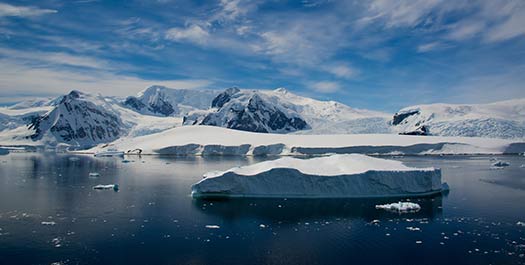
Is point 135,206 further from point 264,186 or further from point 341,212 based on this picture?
point 341,212

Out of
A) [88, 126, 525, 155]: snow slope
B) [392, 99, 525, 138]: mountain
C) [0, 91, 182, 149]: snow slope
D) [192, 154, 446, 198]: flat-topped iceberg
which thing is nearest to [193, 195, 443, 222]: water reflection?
[192, 154, 446, 198]: flat-topped iceberg

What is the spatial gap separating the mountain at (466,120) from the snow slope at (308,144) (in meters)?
14.4

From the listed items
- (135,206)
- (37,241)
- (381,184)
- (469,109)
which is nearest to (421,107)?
(469,109)

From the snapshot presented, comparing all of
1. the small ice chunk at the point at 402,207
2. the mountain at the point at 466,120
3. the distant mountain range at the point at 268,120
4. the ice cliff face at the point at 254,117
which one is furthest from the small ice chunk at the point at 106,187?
the ice cliff face at the point at 254,117

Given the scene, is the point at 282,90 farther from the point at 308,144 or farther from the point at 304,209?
the point at 304,209

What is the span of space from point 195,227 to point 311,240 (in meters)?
4.42

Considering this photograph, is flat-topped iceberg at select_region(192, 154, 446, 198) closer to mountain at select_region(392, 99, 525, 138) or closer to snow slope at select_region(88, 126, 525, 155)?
snow slope at select_region(88, 126, 525, 155)

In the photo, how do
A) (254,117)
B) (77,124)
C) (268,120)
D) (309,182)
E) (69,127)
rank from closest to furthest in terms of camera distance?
(309,182) → (69,127) → (77,124) → (254,117) → (268,120)

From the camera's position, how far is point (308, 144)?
197 ft

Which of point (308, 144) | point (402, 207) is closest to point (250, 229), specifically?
point (402, 207)

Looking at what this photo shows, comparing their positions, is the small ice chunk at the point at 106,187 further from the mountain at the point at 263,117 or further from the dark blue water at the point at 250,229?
the mountain at the point at 263,117

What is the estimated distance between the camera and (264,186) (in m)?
22.5

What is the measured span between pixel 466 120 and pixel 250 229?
72.1 metres

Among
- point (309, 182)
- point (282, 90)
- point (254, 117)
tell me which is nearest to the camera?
point (309, 182)
